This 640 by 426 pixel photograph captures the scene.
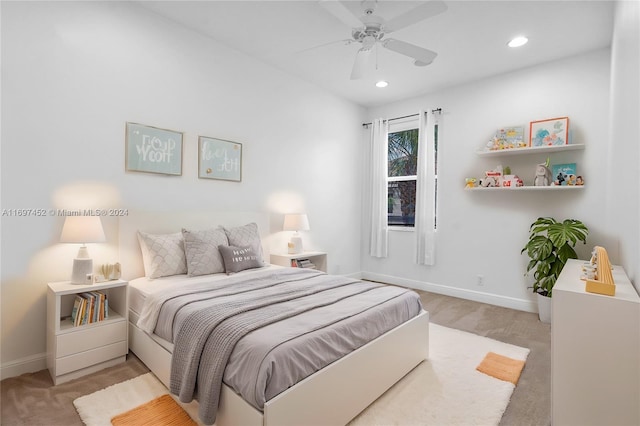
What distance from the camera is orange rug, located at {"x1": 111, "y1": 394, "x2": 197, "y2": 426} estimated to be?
175 cm

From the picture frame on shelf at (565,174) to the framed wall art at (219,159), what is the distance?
3.48m

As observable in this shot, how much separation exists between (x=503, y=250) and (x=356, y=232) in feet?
7.06

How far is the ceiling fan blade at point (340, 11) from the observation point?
2035 mm

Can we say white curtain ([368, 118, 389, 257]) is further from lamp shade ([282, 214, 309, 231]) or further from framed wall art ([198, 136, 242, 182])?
framed wall art ([198, 136, 242, 182])

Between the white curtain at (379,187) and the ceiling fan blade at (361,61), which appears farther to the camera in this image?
the white curtain at (379,187)

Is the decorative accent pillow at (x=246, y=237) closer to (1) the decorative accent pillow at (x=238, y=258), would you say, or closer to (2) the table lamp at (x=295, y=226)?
(1) the decorative accent pillow at (x=238, y=258)

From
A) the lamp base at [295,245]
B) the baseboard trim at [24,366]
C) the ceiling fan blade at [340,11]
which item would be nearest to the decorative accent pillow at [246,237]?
the lamp base at [295,245]

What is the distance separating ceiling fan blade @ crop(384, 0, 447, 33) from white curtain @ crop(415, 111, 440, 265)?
2420 millimetres

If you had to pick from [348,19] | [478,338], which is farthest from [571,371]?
[348,19]

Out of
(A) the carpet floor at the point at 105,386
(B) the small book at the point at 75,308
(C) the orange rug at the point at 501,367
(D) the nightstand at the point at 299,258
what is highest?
(D) the nightstand at the point at 299,258

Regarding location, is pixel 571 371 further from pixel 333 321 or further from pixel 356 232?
pixel 356 232

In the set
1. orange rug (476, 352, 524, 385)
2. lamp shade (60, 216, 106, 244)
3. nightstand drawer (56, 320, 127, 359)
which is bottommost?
orange rug (476, 352, 524, 385)

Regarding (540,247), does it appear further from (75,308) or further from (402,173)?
(75,308)

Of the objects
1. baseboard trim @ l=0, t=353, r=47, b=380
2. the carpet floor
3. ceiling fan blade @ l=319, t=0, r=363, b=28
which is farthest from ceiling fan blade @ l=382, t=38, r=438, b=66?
baseboard trim @ l=0, t=353, r=47, b=380
